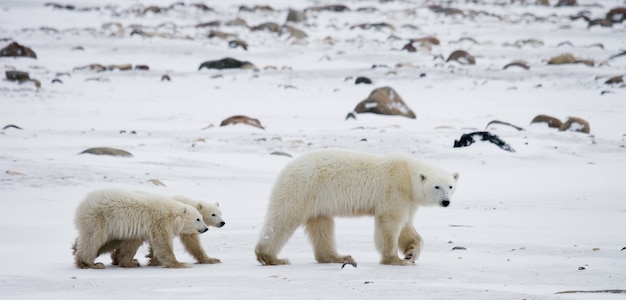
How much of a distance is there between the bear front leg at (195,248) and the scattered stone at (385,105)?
42.2 feet

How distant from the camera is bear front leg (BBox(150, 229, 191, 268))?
304 inches

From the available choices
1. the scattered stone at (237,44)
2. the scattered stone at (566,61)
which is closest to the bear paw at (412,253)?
the scattered stone at (566,61)

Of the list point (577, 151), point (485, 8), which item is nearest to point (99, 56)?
point (577, 151)

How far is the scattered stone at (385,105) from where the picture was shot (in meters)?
20.7

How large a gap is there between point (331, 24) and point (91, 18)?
14.3m

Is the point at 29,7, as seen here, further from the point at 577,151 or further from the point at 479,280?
the point at 479,280

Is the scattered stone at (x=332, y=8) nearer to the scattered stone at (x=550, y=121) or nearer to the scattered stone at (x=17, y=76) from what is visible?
the scattered stone at (x=17, y=76)

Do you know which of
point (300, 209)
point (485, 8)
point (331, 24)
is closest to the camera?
point (300, 209)

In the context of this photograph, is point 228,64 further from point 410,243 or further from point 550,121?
point 410,243

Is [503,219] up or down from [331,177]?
down

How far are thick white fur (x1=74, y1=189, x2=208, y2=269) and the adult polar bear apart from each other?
0.79 meters

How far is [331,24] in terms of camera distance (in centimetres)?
5025

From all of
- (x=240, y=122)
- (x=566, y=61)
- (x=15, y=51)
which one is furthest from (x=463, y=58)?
(x=15, y=51)

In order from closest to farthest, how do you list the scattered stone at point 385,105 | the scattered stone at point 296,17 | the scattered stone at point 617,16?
1. the scattered stone at point 385,105
2. the scattered stone at point 617,16
3. the scattered stone at point 296,17
